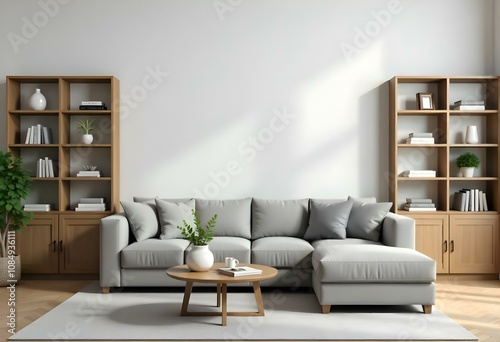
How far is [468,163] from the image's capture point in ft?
21.0

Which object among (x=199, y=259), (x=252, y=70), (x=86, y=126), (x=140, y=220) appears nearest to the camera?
(x=199, y=259)

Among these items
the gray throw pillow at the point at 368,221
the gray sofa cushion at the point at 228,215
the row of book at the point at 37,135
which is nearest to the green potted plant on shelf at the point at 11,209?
the row of book at the point at 37,135

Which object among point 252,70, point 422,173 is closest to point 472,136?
point 422,173

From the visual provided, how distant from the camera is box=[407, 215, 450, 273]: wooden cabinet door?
6.34 m

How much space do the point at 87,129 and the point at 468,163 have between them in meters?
4.12

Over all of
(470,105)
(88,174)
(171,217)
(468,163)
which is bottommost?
(171,217)

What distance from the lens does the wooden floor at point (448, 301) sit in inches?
177

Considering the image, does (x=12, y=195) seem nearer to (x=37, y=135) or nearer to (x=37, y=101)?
(x=37, y=135)

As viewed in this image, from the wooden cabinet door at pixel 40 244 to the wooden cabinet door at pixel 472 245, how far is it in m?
4.24

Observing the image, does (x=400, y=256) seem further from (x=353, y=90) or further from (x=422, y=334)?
(x=353, y=90)

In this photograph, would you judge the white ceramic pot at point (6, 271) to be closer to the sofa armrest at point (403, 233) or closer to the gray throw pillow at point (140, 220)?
the gray throw pillow at point (140, 220)

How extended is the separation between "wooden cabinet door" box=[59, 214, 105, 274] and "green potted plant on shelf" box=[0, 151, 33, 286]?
41cm

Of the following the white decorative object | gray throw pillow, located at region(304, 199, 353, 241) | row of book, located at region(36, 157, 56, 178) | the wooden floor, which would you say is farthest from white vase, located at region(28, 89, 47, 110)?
the white decorative object

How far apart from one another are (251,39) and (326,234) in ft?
7.69
